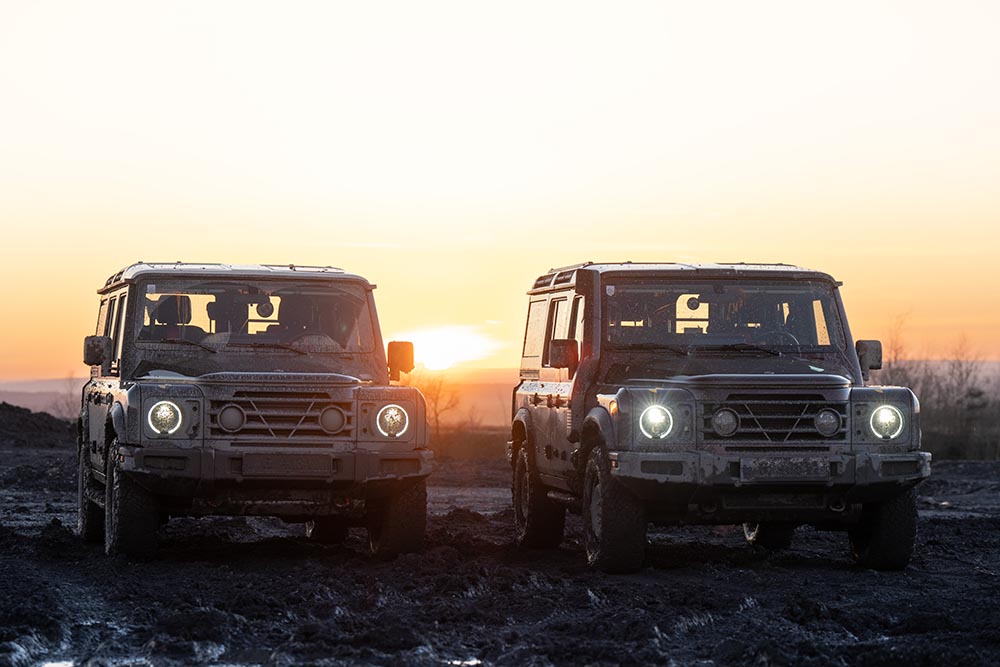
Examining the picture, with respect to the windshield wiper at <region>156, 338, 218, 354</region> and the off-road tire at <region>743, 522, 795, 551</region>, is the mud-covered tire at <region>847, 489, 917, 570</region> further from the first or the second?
the windshield wiper at <region>156, 338, 218, 354</region>

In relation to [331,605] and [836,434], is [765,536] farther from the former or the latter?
[331,605]

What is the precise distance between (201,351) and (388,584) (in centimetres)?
316

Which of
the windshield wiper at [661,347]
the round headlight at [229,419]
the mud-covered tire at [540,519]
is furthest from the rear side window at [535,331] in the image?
the round headlight at [229,419]

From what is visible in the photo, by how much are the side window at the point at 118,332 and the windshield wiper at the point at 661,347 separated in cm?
435

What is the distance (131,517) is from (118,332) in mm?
1997

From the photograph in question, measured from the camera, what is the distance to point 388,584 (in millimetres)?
11453

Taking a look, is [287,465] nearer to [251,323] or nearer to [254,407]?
[254,407]

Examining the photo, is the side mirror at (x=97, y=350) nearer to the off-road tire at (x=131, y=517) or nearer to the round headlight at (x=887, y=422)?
the off-road tire at (x=131, y=517)

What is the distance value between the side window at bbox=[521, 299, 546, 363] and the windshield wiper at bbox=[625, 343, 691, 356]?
77.0 inches

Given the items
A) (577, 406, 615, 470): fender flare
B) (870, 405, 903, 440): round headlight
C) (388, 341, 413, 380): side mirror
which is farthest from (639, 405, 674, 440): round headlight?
(388, 341, 413, 380): side mirror


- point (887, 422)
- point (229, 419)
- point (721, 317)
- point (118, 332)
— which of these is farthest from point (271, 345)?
point (887, 422)

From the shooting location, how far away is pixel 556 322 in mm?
14547

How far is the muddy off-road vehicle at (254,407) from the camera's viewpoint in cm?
1251

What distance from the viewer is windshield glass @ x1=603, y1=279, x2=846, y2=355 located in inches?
518
